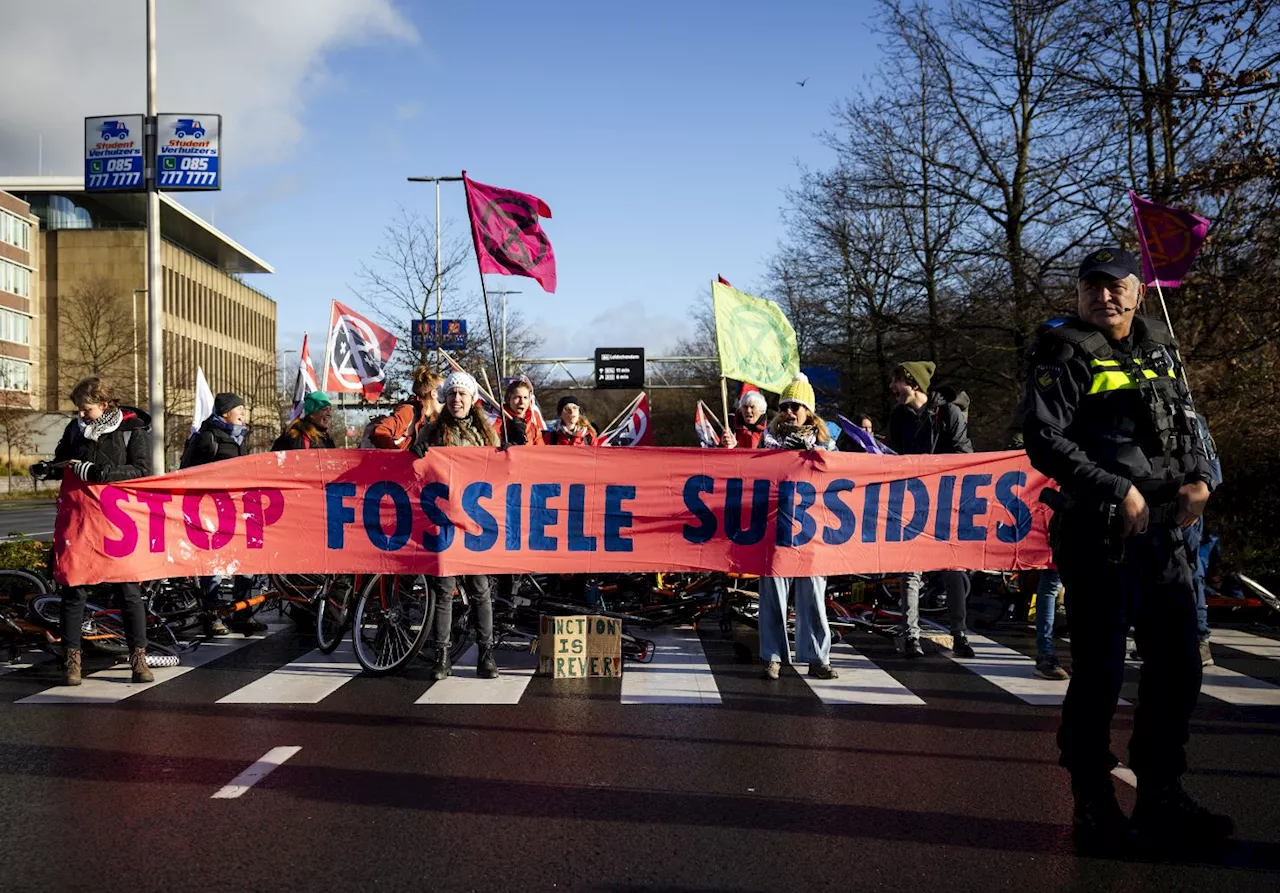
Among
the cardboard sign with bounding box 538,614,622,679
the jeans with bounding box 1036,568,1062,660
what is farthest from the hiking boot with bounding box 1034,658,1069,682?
the cardboard sign with bounding box 538,614,622,679

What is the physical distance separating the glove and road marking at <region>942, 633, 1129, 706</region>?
6138 mm

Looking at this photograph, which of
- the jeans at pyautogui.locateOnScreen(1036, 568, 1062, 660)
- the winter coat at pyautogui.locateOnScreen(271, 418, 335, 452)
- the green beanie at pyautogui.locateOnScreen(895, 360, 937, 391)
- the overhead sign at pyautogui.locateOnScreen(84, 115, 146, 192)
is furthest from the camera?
the overhead sign at pyautogui.locateOnScreen(84, 115, 146, 192)

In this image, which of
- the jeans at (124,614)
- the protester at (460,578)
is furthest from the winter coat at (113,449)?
the protester at (460,578)

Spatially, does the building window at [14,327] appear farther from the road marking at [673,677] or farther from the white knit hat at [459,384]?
the road marking at [673,677]

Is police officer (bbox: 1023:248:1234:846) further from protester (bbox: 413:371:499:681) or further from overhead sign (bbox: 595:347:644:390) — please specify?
overhead sign (bbox: 595:347:644:390)

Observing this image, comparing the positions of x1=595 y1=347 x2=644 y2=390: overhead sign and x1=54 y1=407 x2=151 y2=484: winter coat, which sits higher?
x1=595 y1=347 x2=644 y2=390: overhead sign

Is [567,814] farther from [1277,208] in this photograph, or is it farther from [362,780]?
[1277,208]

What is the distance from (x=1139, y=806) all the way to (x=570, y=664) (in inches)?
173

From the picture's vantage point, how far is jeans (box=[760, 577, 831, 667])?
8.43m

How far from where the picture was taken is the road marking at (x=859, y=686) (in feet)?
25.2

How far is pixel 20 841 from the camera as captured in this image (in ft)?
15.8

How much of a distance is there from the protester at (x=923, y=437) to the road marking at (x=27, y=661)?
20.9 feet

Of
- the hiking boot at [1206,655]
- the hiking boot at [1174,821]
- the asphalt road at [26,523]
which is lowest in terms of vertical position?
the asphalt road at [26,523]

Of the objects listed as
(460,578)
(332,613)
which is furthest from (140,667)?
(460,578)
